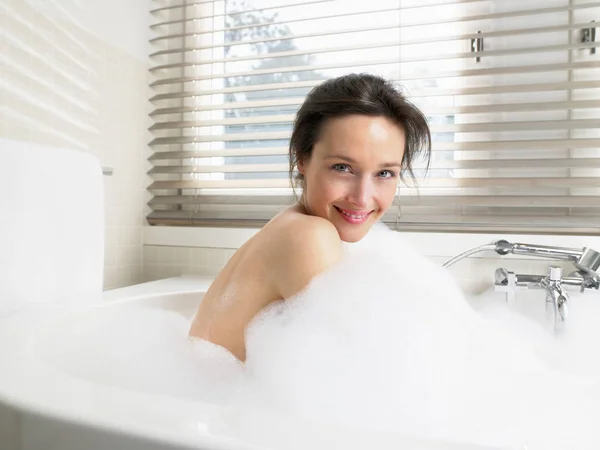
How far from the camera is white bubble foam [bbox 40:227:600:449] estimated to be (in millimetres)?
743

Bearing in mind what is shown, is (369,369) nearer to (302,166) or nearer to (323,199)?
(323,199)

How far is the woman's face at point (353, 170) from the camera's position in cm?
96

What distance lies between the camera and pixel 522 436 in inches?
28.1

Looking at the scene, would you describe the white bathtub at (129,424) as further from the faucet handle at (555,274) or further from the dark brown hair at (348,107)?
the faucet handle at (555,274)

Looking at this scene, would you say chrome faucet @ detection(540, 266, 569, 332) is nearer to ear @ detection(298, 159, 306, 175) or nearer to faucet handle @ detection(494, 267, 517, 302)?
faucet handle @ detection(494, 267, 517, 302)

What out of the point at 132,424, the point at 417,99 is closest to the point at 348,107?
the point at 132,424

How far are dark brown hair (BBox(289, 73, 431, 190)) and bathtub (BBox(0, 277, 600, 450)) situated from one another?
1.98ft

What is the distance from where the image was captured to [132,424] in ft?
1.71

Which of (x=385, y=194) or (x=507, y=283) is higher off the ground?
(x=385, y=194)

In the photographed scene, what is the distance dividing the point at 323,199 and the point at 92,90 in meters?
1.05

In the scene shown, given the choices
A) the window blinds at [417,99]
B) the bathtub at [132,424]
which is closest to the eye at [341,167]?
the bathtub at [132,424]

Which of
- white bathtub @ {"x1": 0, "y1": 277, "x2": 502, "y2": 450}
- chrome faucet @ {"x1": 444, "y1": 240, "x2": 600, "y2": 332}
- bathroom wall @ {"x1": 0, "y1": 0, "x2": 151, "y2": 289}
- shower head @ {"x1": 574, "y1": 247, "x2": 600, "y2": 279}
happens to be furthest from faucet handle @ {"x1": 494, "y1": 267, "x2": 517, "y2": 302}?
bathroom wall @ {"x1": 0, "y1": 0, "x2": 151, "y2": 289}

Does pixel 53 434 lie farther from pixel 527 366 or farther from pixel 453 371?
pixel 527 366

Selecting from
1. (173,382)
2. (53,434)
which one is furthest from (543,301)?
(53,434)
